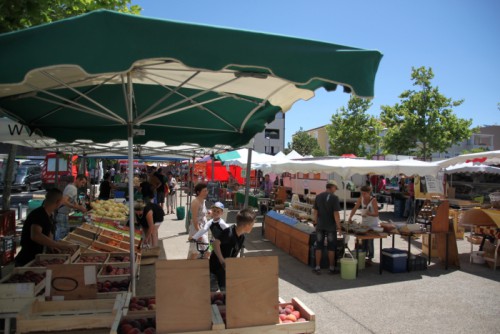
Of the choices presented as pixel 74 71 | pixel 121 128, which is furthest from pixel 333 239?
pixel 74 71

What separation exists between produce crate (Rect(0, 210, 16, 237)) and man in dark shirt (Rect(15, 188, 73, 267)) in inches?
117

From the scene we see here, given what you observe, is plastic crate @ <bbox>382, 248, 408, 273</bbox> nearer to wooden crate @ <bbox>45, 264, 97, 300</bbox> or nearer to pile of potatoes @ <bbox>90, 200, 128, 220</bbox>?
pile of potatoes @ <bbox>90, 200, 128, 220</bbox>

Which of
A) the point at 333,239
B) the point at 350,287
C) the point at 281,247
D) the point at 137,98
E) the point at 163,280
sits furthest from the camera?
the point at 281,247

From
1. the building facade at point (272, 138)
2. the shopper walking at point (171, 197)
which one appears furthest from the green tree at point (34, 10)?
the building facade at point (272, 138)

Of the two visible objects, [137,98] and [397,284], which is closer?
[137,98]

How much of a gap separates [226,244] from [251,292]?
1.34 meters

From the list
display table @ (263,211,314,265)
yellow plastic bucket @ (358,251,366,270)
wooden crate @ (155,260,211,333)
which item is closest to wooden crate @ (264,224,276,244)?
display table @ (263,211,314,265)

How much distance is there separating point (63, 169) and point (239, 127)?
1607 centimetres

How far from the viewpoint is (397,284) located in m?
6.79

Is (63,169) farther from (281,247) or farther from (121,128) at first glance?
(121,128)

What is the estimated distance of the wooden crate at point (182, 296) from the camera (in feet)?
8.51

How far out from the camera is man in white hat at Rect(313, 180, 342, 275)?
283 inches

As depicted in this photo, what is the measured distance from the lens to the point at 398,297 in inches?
239

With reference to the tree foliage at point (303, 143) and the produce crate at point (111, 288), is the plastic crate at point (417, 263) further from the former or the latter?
the tree foliage at point (303, 143)
